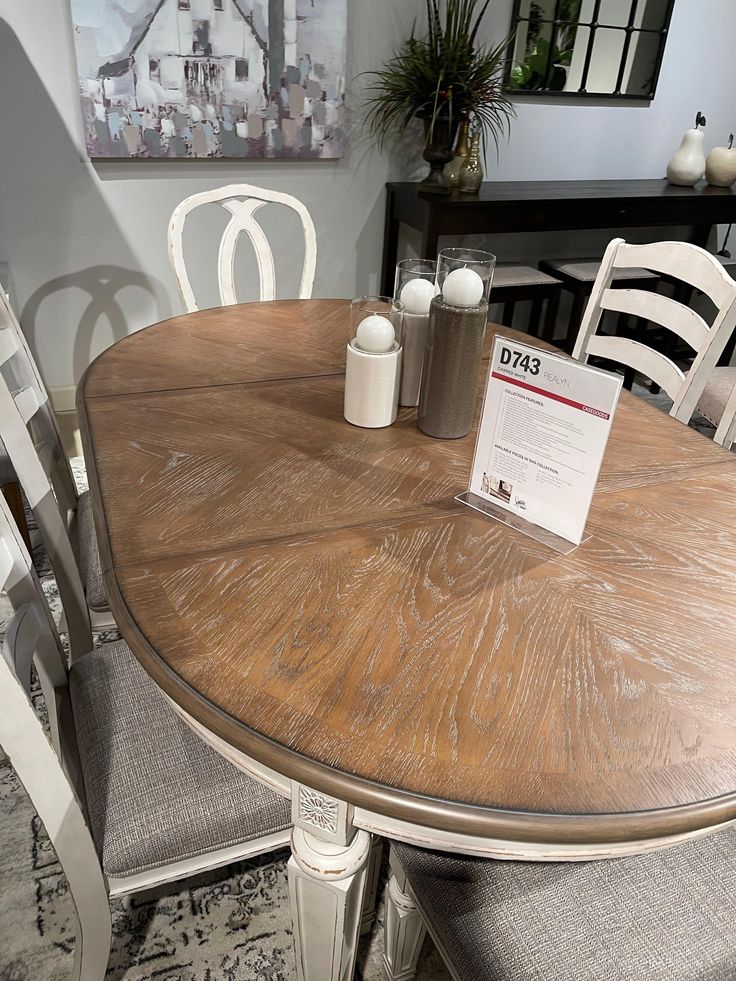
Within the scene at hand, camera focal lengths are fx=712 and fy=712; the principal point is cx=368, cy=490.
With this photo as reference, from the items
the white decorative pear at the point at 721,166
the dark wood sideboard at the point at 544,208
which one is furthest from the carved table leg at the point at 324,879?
the white decorative pear at the point at 721,166

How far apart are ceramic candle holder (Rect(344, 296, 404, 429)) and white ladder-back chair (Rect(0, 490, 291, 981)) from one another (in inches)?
21.9

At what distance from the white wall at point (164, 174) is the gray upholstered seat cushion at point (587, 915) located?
8.41 ft

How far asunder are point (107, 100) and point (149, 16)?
0.31 m

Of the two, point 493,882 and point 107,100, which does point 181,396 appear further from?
point 107,100

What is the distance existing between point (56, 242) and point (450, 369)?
7.08 feet

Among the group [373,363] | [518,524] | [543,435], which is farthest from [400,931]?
[373,363]

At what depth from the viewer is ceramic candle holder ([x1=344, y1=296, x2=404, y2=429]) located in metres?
1.14

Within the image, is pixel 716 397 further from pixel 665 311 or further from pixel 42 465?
pixel 42 465

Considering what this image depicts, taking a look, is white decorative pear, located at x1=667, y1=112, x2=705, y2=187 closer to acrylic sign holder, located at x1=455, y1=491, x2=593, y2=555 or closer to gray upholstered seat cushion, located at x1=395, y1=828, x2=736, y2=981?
acrylic sign holder, located at x1=455, y1=491, x2=593, y2=555

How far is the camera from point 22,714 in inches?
30.4

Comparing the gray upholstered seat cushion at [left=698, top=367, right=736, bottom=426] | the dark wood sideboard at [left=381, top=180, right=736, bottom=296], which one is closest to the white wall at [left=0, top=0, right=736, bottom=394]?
the dark wood sideboard at [left=381, top=180, right=736, bottom=296]

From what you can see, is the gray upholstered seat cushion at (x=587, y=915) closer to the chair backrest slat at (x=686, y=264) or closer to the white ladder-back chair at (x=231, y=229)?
the chair backrest slat at (x=686, y=264)

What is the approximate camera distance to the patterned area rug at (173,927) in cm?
118

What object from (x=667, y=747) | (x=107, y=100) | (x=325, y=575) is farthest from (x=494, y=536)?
(x=107, y=100)
